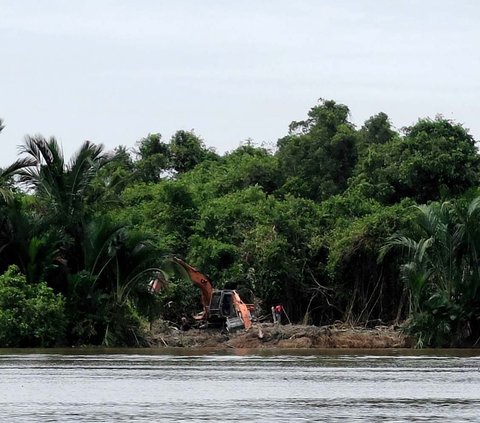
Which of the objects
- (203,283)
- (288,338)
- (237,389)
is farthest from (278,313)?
(237,389)

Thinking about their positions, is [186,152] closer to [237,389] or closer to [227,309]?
[227,309]

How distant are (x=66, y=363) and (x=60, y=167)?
469 inches

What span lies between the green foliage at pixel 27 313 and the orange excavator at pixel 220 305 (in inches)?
276

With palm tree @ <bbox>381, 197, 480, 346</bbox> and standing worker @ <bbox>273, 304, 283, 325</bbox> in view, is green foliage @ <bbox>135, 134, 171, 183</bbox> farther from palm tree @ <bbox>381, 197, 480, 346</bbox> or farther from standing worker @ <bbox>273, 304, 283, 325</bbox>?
palm tree @ <bbox>381, 197, 480, 346</bbox>

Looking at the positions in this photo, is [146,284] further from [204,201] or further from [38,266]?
[204,201]

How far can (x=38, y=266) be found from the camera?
129 ft

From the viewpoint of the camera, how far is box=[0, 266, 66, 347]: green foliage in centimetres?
3706

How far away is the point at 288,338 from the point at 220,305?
3632mm

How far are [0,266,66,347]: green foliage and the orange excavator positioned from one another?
702 centimetres

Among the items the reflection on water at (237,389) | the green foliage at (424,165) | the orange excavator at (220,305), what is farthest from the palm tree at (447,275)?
the green foliage at (424,165)

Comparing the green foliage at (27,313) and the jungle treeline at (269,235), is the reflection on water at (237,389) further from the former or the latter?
the jungle treeline at (269,235)

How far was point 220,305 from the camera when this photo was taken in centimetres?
4484

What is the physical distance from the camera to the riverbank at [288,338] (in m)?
41.7

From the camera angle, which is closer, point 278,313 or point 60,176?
point 60,176
